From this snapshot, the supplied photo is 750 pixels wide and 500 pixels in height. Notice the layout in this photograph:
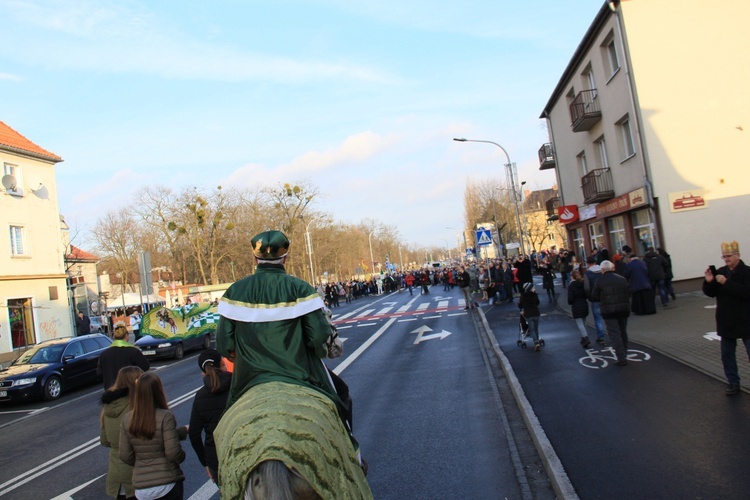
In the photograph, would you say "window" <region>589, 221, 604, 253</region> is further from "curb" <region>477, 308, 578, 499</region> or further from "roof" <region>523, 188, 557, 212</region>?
"roof" <region>523, 188, 557, 212</region>

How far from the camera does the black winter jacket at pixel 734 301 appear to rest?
6.66 m

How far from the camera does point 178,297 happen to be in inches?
1998

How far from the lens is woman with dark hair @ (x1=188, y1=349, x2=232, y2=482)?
4.34 meters

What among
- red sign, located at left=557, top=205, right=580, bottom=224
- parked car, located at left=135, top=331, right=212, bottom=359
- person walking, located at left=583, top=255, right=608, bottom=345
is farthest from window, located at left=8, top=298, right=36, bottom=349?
red sign, located at left=557, top=205, right=580, bottom=224

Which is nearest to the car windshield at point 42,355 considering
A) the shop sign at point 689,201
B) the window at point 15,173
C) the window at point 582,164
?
the window at point 15,173

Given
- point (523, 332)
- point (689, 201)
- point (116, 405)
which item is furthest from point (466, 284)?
point (116, 405)

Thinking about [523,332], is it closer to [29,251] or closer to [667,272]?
[667,272]

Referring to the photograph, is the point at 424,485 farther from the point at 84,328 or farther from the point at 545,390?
the point at 84,328

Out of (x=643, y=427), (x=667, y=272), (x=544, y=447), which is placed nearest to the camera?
(x=544, y=447)

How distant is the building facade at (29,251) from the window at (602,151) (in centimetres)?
2721

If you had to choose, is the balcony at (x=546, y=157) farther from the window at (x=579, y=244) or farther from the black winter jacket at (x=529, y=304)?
the black winter jacket at (x=529, y=304)

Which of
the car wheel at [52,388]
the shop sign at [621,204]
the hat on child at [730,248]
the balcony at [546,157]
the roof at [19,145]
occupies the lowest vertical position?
the car wheel at [52,388]

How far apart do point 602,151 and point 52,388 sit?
864 inches

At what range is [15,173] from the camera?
94.7ft
